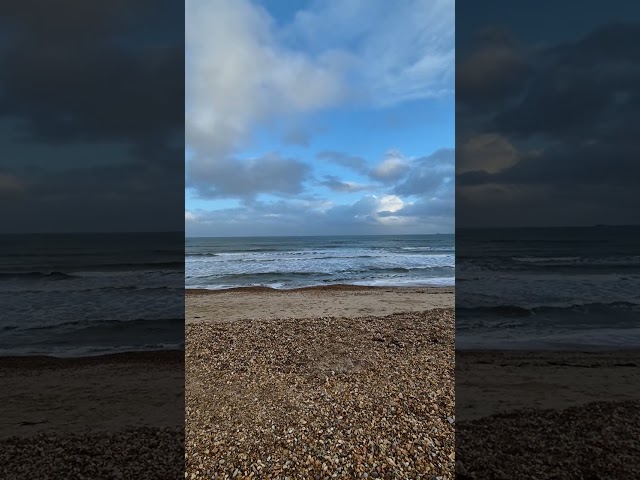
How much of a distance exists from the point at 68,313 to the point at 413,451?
31.4 feet

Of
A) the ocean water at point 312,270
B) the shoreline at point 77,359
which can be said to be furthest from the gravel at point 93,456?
the ocean water at point 312,270

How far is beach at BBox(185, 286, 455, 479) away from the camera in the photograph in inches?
90.4

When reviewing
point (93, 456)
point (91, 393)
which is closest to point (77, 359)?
point (91, 393)

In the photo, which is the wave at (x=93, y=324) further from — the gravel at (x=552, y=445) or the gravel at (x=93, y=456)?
the gravel at (x=552, y=445)

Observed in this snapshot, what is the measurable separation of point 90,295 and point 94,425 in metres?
12.0

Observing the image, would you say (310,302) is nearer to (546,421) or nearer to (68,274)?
(546,421)

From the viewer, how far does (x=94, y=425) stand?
275 centimetres

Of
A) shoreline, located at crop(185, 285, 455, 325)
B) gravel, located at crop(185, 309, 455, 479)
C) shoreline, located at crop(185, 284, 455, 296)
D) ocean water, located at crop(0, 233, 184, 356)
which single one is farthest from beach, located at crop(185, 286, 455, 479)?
shoreline, located at crop(185, 284, 455, 296)

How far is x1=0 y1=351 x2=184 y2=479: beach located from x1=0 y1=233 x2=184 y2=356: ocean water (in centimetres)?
52

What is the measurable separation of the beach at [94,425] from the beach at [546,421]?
5.61ft

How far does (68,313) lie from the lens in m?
9.02

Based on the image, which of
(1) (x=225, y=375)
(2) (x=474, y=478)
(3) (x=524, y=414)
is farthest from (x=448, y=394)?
(1) (x=225, y=375)

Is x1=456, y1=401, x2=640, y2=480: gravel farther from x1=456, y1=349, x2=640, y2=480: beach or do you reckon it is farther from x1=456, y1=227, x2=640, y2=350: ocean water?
x1=456, y1=227, x2=640, y2=350: ocean water

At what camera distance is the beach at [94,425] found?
2.13 m
